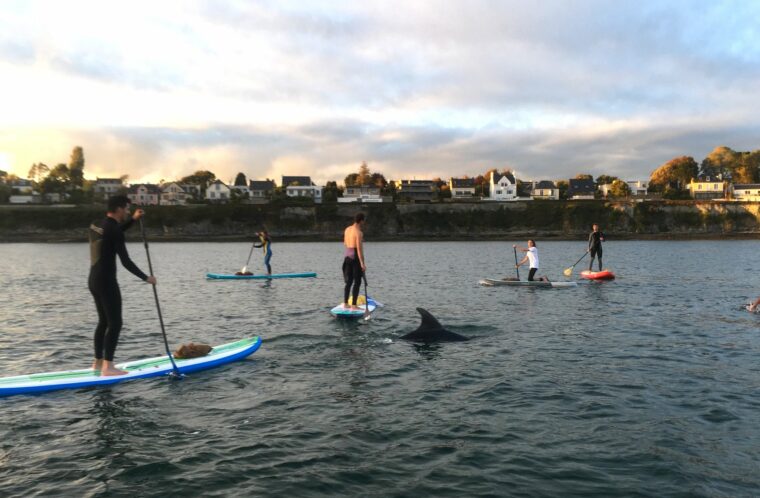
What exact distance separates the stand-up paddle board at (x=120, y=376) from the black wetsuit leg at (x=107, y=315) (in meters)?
0.52

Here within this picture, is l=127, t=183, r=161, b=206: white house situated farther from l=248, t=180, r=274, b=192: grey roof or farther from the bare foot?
the bare foot

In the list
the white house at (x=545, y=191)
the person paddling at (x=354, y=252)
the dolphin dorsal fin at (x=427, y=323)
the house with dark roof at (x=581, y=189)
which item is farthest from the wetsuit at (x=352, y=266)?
the white house at (x=545, y=191)

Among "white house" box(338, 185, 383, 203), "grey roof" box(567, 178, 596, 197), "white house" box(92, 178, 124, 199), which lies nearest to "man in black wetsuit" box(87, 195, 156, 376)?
"white house" box(338, 185, 383, 203)

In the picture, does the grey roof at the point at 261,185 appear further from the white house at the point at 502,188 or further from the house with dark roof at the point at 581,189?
the house with dark roof at the point at 581,189

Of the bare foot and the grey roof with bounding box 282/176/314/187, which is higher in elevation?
the grey roof with bounding box 282/176/314/187

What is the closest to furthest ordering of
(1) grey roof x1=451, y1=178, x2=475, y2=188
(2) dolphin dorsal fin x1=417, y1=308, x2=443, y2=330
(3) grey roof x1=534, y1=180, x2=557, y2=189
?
(2) dolphin dorsal fin x1=417, y1=308, x2=443, y2=330, (3) grey roof x1=534, y1=180, x2=557, y2=189, (1) grey roof x1=451, y1=178, x2=475, y2=188

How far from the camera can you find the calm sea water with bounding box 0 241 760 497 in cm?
637

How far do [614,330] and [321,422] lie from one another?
10.5 meters

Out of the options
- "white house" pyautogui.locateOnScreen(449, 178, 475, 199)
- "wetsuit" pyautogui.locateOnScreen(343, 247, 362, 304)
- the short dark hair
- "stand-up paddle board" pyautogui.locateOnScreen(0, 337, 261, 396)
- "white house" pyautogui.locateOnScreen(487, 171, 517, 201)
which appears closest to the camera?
the short dark hair

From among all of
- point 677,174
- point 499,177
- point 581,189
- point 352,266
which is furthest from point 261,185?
point 352,266

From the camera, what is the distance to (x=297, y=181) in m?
145

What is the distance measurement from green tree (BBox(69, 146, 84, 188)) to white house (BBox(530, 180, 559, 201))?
424 ft

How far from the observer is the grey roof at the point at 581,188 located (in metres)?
141

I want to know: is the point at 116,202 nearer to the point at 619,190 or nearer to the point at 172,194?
the point at 619,190
